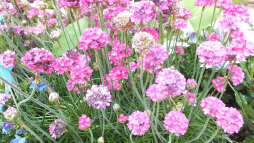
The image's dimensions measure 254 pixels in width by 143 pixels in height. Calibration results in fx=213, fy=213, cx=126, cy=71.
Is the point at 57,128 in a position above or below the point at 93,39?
below

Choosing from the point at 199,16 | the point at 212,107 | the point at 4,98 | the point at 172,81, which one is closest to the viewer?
the point at 172,81

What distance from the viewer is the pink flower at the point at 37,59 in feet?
2.05

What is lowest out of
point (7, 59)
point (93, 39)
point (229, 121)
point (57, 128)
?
point (57, 128)

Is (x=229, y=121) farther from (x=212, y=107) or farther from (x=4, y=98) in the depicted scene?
(x=4, y=98)

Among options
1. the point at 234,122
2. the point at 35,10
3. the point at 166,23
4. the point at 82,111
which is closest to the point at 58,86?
the point at 82,111

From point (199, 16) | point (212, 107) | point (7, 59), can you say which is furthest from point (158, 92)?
point (199, 16)

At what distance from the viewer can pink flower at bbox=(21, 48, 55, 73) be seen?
2.05 feet

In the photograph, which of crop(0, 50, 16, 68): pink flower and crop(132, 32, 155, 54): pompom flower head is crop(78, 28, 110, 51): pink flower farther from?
crop(0, 50, 16, 68): pink flower

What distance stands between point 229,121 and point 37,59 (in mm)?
595

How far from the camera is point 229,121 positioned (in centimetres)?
63

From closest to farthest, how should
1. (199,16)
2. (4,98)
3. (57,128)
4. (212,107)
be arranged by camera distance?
(212,107) < (57,128) < (4,98) < (199,16)

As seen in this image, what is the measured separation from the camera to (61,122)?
79 cm

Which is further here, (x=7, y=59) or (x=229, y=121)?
(x=7, y=59)

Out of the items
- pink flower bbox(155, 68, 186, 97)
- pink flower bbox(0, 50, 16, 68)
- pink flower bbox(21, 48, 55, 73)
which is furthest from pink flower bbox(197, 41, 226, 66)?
pink flower bbox(0, 50, 16, 68)
